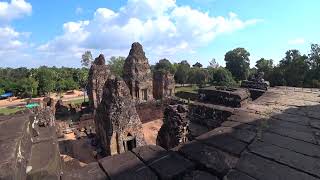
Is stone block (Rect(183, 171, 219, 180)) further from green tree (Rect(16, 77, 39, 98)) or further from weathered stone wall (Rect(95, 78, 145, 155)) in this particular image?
green tree (Rect(16, 77, 39, 98))

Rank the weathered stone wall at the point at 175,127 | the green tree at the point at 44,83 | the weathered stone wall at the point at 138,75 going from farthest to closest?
the green tree at the point at 44,83, the weathered stone wall at the point at 138,75, the weathered stone wall at the point at 175,127

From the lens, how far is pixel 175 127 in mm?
6273

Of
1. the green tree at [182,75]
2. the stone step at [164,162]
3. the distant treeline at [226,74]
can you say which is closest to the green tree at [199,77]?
the distant treeline at [226,74]

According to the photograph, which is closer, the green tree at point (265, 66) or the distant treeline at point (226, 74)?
the distant treeline at point (226, 74)

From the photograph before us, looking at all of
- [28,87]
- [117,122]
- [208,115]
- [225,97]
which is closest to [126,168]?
[208,115]

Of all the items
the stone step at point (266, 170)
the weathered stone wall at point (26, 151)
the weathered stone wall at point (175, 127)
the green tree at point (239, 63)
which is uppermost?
the green tree at point (239, 63)

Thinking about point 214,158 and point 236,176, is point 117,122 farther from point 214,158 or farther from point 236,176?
point 236,176

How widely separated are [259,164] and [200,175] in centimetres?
66

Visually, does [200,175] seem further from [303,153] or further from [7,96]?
[7,96]

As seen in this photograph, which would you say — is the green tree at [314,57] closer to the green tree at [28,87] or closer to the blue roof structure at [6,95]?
the green tree at [28,87]

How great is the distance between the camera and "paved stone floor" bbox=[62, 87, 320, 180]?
6.76ft

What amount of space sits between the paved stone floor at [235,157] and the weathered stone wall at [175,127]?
260 centimetres

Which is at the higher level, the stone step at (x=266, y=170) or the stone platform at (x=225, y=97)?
the stone platform at (x=225, y=97)

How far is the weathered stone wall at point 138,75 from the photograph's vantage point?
21328 millimetres
